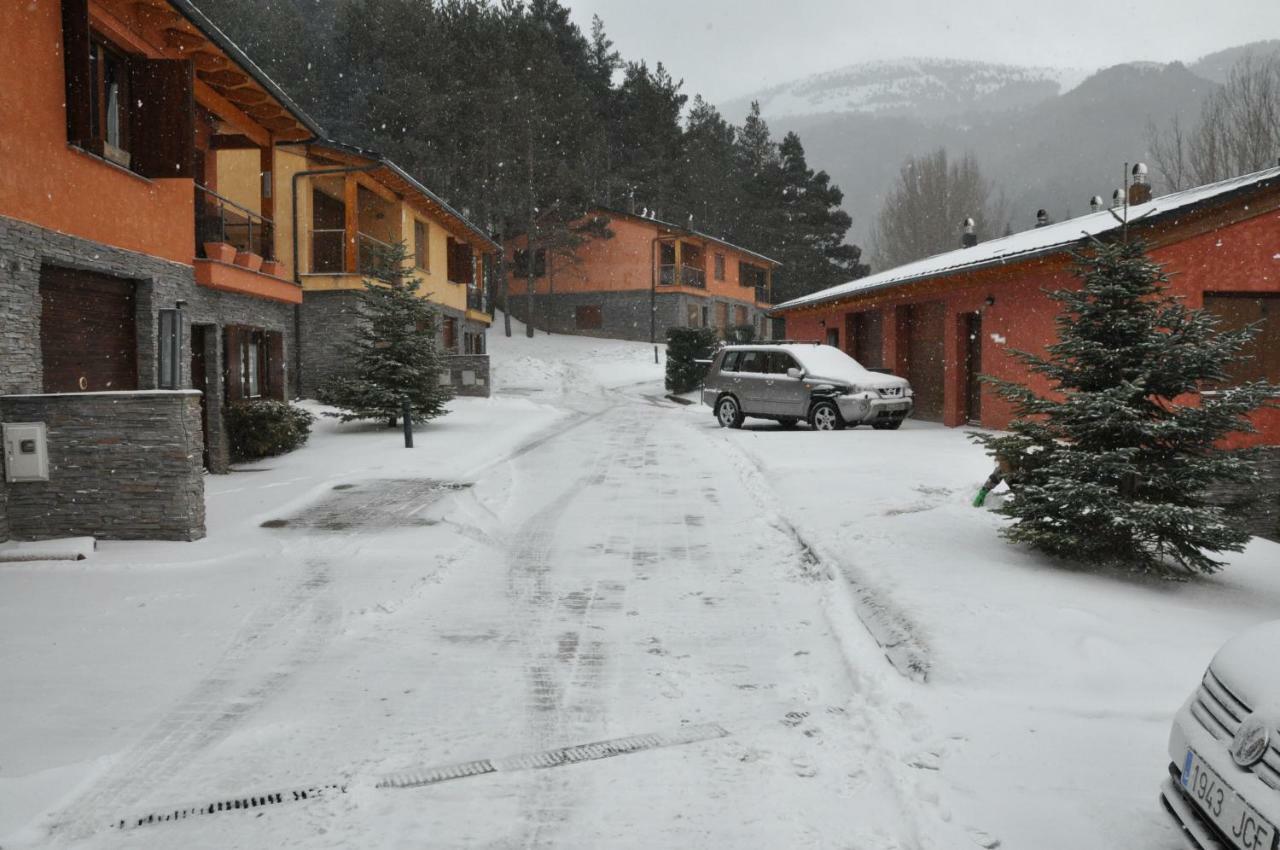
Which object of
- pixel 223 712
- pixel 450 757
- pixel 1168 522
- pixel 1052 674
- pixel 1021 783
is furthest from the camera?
pixel 1168 522

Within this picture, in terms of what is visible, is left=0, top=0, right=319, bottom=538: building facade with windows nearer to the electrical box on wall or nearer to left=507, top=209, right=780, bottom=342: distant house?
the electrical box on wall

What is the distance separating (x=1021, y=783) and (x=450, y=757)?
2327 mm

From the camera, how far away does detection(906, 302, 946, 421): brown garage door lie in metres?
20.8

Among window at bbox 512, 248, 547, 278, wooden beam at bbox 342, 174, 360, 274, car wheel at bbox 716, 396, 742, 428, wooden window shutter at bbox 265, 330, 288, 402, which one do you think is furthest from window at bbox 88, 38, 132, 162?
window at bbox 512, 248, 547, 278

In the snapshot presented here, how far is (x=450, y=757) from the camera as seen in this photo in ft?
12.0

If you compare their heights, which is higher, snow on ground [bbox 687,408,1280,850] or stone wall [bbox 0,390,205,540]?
stone wall [bbox 0,390,205,540]

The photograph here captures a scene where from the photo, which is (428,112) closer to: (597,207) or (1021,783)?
(597,207)

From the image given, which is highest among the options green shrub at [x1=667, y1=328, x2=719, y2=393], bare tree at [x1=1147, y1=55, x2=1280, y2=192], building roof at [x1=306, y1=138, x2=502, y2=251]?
bare tree at [x1=1147, y1=55, x2=1280, y2=192]

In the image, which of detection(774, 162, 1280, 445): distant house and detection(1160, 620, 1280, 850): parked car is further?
detection(774, 162, 1280, 445): distant house

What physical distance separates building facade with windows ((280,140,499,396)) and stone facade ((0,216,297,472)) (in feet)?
14.6

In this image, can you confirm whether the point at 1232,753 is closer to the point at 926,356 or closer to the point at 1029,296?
the point at 1029,296

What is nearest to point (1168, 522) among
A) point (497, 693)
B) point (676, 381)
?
point (497, 693)

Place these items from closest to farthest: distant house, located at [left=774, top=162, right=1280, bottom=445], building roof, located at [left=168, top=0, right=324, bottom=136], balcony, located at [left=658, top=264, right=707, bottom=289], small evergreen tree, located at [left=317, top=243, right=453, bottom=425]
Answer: building roof, located at [left=168, top=0, right=324, bottom=136] → distant house, located at [left=774, top=162, right=1280, bottom=445] → small evergreen tree, located at [left=317, top=243, right=453, bottom=425] → balcony, located at [left=658, top=264, right=707, bottom=289]

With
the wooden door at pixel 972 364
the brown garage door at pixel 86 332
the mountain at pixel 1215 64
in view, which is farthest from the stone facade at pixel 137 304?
the mountain at pixel 1215 64
